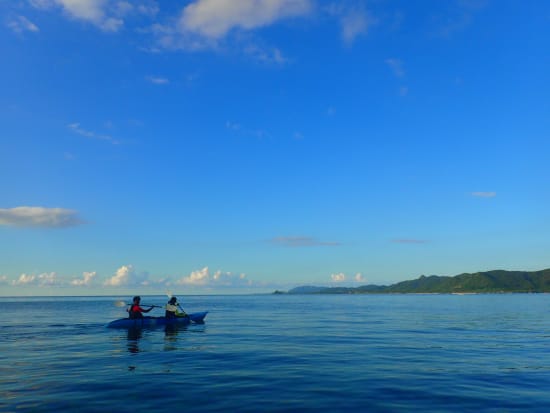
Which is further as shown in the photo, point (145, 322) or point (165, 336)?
point (145, 322)

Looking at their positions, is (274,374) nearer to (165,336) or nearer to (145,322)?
(165,336)

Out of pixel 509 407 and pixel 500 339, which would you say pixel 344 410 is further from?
pixel 500 339

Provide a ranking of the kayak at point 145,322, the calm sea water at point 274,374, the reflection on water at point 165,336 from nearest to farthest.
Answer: the calm sea water at point 274,374 < the reflection on water at point 165,336 < the kayak at point 145,322

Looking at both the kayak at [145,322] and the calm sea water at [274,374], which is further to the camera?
the kayak at [145,322]

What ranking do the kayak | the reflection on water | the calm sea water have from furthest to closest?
1. the kayak
2. the reflection on water
3. the calm sea water

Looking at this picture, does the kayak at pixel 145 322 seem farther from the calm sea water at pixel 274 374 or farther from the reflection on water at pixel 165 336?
the calm sea water at pixel 274 374

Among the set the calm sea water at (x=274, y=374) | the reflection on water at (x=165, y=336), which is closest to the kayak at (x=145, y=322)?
the reflection on water at (x=165, y=336)

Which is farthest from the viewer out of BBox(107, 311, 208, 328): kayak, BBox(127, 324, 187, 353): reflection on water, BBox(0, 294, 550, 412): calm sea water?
BBox(107, 311, 208, 328): kayak

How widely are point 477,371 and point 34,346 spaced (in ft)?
99.2

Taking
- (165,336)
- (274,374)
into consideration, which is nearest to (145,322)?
(165,336)

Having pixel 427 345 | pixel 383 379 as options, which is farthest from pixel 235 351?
pixel 427 345

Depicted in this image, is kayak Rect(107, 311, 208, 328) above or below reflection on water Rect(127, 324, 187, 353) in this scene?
above

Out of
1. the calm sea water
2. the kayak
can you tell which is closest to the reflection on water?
the calm sea water

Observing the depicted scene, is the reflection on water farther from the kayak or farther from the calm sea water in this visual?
the kayak
